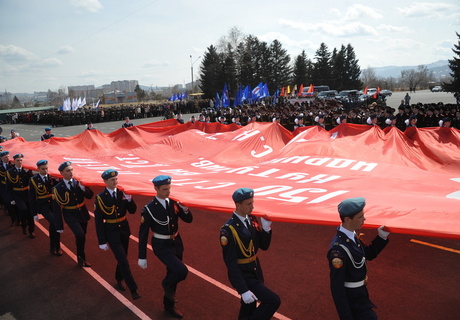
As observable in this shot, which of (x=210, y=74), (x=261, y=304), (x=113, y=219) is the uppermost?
(x=210, y=74)

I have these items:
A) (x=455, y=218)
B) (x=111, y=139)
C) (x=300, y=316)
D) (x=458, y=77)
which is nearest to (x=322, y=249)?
(x=300, y=316)

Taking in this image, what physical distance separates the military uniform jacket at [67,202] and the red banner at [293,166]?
28 centimetres

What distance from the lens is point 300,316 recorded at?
4480 millimetres

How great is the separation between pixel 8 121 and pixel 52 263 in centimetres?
6074

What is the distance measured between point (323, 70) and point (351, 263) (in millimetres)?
68471

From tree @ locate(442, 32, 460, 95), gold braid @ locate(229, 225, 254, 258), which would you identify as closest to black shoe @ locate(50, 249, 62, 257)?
gold braid @ locate(229, 225, 254, 258)

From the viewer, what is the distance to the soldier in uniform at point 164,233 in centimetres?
458

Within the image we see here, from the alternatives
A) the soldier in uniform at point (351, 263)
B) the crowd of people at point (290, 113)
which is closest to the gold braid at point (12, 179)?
the soldier in uniform at point (351, 263)

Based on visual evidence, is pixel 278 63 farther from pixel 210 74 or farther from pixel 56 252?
pixel 56 252

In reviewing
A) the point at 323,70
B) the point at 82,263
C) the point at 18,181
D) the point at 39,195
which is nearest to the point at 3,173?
the point at 18,181

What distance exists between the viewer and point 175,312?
15.1ft

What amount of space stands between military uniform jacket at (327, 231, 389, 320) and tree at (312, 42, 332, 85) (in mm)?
67919

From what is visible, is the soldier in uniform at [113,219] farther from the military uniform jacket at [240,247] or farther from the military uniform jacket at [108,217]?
the military uniform jacket at [240,247]

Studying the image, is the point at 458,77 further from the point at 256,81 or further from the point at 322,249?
the point at 256,81
